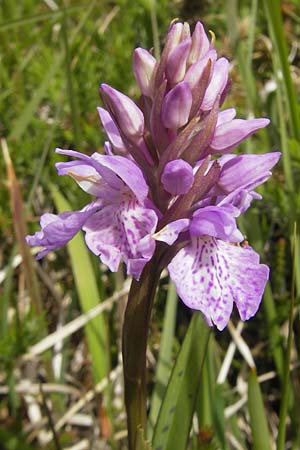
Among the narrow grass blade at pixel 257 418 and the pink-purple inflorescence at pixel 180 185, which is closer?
the pink-purple inflorescence at pixel 180 185

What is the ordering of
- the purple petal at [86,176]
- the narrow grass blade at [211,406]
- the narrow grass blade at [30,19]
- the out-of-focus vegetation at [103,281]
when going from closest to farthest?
the purple petal at [86,176]
the narrow grass blade at [211,406]
the out-of-focus vegetation at [103,281]
the narrow grass blade at [30,19]

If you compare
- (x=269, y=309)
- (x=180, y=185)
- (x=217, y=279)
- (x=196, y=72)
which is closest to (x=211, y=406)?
(x=269, y=309)

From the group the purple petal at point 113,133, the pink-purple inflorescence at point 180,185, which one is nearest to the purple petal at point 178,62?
the pink-purple inflorescence at point 180,185

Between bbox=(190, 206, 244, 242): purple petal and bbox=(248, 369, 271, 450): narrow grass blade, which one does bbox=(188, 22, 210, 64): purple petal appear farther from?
bbox=(248, 369, 271, 450): narrow grass blade

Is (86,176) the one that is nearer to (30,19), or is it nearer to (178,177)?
(178,177)

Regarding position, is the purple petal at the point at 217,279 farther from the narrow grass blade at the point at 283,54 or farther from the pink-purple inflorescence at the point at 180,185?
the narrow grass blade at the point at 283,54

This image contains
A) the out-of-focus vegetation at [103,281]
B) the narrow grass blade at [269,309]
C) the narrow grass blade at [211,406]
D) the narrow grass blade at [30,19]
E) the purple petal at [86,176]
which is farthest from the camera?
the narrow grass blade at [30,19]

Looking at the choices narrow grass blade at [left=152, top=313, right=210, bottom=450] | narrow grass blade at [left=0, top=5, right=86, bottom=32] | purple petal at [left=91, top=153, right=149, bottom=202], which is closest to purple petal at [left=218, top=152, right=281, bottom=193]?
purple petal at [left=91, top=153, right=149, bottom=202]
